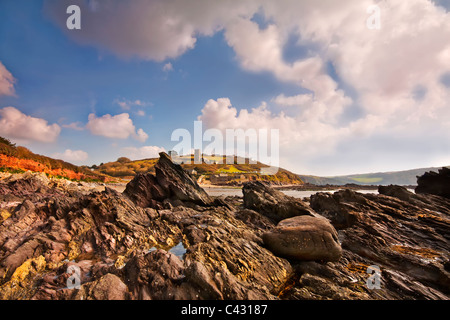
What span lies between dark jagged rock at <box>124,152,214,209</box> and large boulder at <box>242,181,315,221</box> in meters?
6.19

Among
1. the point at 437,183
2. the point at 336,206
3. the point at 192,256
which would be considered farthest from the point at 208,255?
the point at 437,183

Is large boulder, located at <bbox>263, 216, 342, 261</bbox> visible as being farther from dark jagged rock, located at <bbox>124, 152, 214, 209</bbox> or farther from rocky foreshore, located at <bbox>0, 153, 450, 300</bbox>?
dark jagged rock, located at <bbox>124, 152, 214, 209</bbox>

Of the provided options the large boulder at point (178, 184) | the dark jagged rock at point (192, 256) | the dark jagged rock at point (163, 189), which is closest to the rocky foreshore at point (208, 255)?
the dark jagged rock at point (192, 256)

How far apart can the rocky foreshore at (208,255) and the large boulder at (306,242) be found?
2.5 inches

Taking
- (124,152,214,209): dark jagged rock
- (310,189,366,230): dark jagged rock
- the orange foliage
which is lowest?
(310,189,366,230): dark jagged rock

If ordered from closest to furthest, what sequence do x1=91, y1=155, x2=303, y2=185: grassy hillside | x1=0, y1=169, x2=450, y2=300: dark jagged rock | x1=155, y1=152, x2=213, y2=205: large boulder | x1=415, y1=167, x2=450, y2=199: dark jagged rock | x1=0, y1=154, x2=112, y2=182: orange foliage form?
x1=0, y1=169, x2=450, y2=300: dark jagged rock < x1=155, y1=152, x2=213, y2=205: large boulder < x1=415, y1=167, x2=450, y2=199: dark jagged rock < x1=0, y1=154, x2=112, y2=182: orange foliage < x1=91, y1=155, x2=303, y2=185: grassy hillside

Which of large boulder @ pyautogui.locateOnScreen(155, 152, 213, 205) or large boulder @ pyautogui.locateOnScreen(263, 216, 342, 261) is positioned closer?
large boulder @ pyautogui.locateOnScreen(263, 216, 342, 261)

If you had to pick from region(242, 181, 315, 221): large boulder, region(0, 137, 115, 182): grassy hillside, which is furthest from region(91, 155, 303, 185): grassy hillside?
region(242, 181, 315, 221): large boulder

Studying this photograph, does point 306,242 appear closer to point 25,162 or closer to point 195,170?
point 25,162

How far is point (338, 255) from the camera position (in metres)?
11.8

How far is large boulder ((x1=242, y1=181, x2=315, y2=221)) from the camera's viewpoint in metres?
20.5
